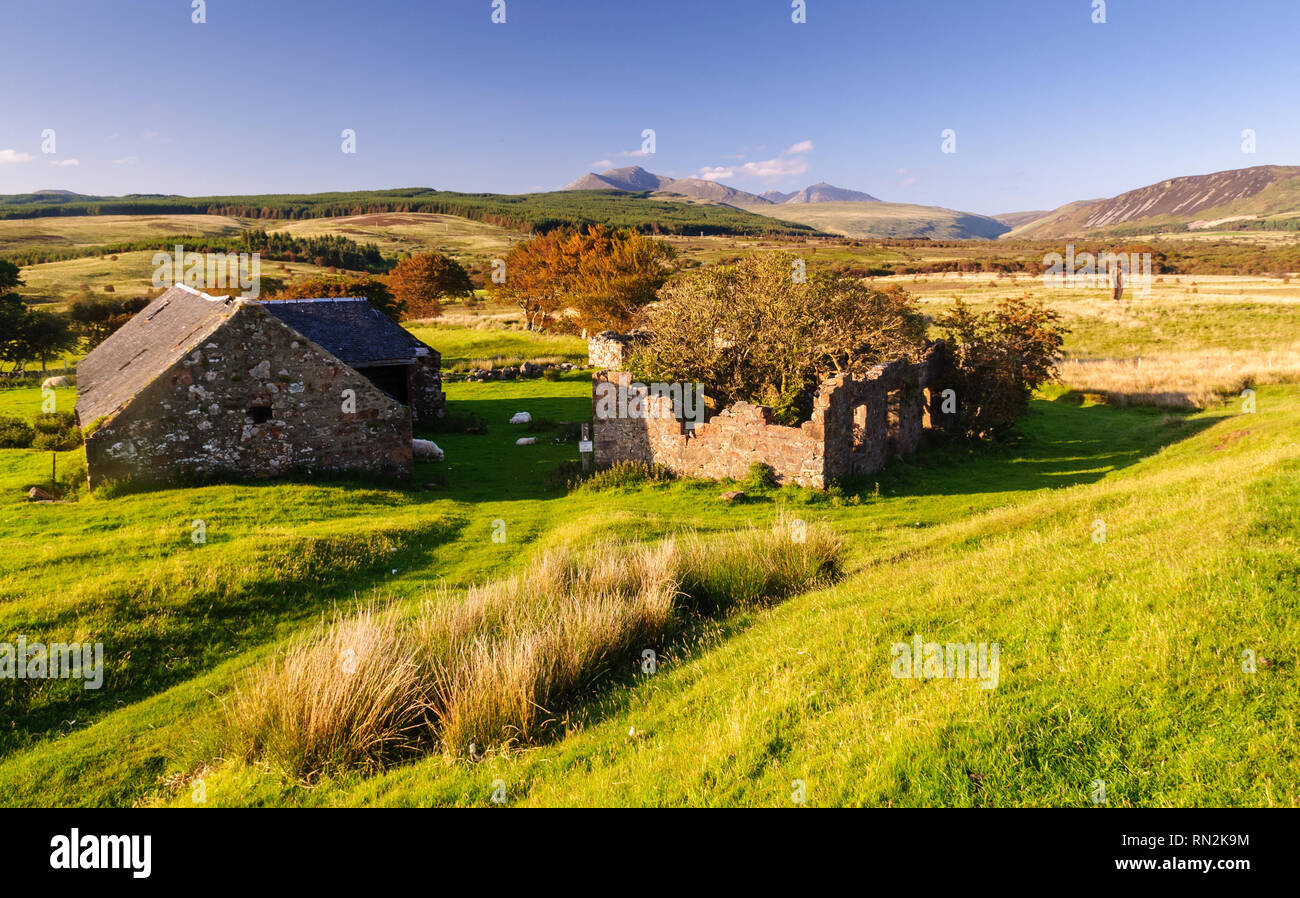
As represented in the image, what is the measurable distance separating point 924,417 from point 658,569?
18.4 metres

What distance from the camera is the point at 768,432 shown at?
1888 cm

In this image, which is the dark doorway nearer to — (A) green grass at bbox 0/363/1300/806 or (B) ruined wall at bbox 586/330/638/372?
(B) ruined wall at bbox 586/330/638/372

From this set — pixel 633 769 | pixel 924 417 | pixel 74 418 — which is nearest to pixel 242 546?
pixel 633 769

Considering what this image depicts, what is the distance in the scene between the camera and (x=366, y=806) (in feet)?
19.0

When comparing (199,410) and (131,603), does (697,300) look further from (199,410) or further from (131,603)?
(131,603)

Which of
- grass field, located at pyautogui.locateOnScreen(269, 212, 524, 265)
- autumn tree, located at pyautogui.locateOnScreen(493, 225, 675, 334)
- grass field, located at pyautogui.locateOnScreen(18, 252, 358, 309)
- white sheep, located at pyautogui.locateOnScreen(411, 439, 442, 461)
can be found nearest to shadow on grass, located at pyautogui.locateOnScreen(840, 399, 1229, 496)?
white sheep, located at pyautogui.locateOnScreen(411, 439, 442, 461)

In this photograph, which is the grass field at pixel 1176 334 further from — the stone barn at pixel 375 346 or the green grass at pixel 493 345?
the stone barn at pixel 375 346
